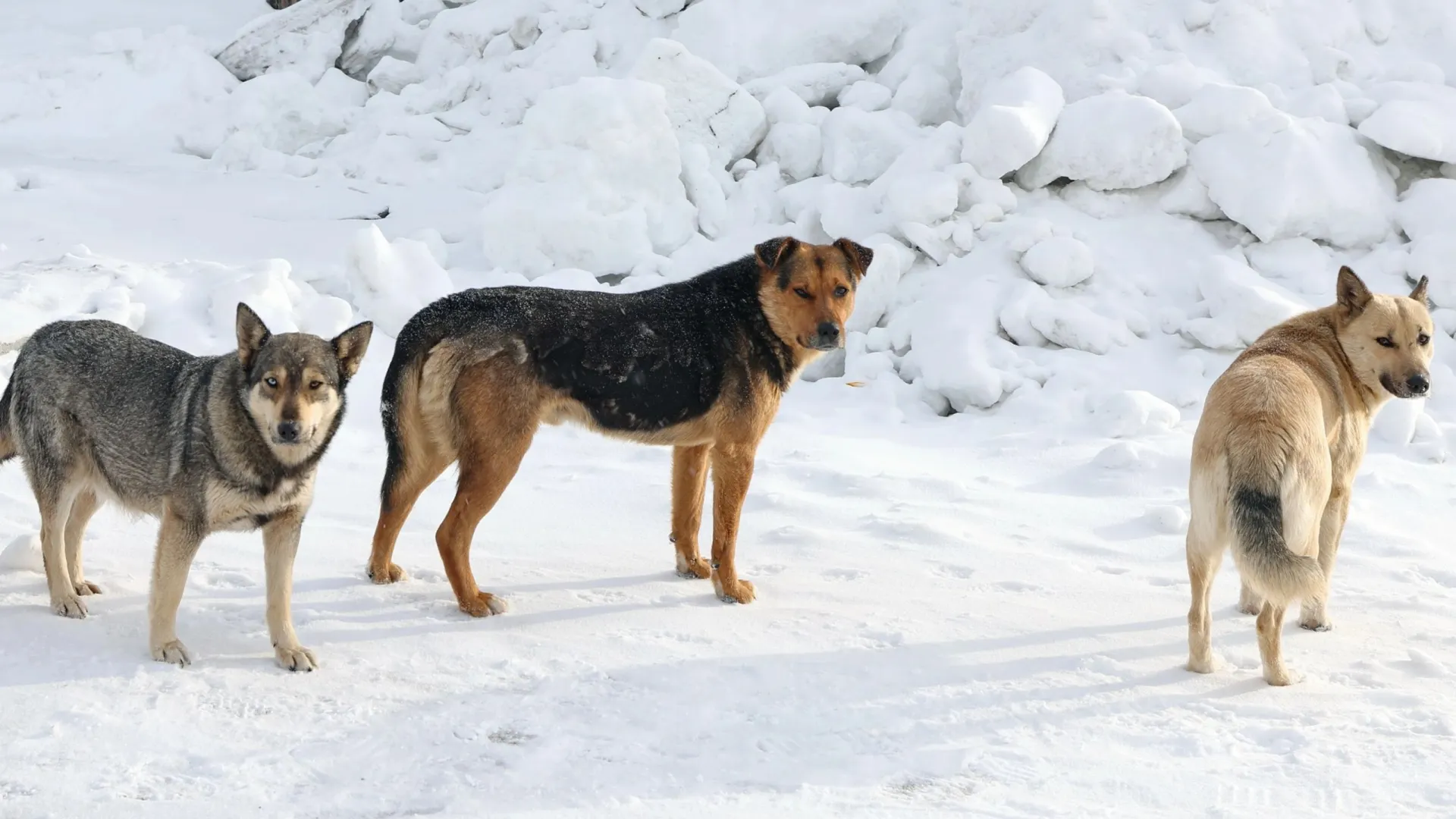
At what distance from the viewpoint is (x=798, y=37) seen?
42.9 ft

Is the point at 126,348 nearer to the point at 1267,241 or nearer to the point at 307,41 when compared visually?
the point at 1267,241

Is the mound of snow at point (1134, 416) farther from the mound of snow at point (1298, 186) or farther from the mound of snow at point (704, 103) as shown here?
the mound of snow at point (704, 103)

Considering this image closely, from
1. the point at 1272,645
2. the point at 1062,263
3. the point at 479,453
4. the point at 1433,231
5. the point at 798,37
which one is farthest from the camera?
the point at 798,37

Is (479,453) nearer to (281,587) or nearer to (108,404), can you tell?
(281,587)

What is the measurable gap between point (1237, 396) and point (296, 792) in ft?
12.5

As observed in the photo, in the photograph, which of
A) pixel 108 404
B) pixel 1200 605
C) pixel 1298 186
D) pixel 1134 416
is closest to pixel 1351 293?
pixel 1200 605

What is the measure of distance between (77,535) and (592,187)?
21.8ft

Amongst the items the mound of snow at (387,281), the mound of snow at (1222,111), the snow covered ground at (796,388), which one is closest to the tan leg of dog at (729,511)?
the snow covered ground at (796,388)

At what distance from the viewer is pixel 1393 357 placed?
5.89 meters

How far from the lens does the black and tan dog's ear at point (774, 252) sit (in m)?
6.14

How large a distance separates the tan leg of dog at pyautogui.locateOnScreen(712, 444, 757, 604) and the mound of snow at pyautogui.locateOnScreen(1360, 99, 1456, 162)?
24.2ft

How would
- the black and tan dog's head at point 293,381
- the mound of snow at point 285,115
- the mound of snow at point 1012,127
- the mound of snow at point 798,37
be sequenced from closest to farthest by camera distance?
the black and tan dog's head at point 293,381 < the mound of snow at point 1012,127 < the mound of snow at point 798,37 < the mound of snow at point 285,115

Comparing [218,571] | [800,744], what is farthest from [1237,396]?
[218,571]

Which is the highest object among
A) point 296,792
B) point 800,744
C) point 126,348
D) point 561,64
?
point 561,64
